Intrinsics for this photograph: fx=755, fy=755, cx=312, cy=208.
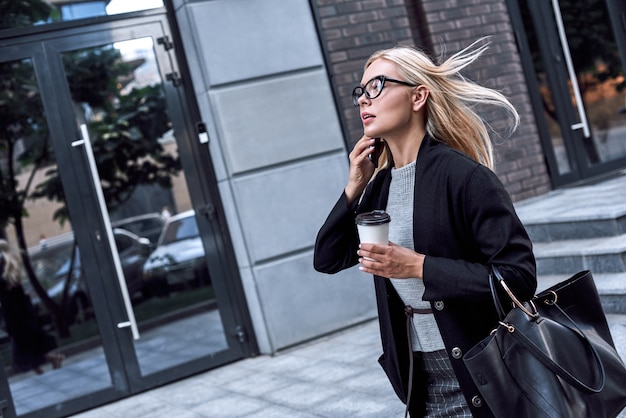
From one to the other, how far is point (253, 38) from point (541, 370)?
5.00 metres

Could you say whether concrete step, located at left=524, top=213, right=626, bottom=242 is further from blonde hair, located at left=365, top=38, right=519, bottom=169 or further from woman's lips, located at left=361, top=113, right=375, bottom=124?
woman's lips, located at left=361, top=113, right=375, bottom=124

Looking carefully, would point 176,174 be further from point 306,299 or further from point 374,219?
point 374,219

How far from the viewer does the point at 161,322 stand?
635 cm

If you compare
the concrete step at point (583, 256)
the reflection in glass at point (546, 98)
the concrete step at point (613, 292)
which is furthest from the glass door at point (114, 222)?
the reflection in glass at point (546, 98)

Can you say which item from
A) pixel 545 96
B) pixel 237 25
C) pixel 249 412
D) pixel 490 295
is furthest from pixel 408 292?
pixel 545 96

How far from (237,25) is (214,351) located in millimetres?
2766

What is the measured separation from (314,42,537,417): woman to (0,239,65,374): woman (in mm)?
4258

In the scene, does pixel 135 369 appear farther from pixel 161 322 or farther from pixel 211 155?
pixel 211 155

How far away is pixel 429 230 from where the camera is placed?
7.02 feet

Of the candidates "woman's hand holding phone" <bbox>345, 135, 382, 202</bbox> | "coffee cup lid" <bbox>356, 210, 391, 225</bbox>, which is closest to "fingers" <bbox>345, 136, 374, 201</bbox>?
"woman's hand holding phone" <bbox>345, 135, 382, 202</bbox>

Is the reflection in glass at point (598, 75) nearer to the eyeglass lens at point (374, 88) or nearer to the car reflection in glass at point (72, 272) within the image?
the car reflection in glass at point (72, 272)

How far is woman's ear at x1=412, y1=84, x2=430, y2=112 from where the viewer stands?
7.65 ft

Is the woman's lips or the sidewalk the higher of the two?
the woman's lips

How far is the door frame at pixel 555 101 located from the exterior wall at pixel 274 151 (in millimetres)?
2604
